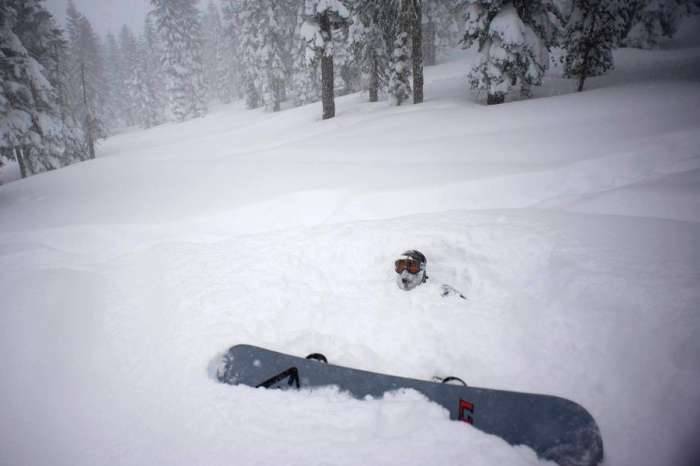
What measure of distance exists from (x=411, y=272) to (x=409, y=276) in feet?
0.24

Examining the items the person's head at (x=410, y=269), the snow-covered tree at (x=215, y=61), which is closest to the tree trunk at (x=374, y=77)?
the person's head at (x=410, y=269)

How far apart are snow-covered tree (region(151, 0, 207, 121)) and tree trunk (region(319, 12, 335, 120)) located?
110 feet

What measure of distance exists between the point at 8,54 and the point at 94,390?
2168 cm

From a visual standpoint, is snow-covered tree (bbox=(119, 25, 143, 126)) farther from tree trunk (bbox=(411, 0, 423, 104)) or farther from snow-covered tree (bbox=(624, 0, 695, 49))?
snow-covered tree (bbox=(624, 0, 695, 49))

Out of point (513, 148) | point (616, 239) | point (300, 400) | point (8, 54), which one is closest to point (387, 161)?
point (513, 148)

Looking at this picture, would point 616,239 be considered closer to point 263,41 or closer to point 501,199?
point 501,199

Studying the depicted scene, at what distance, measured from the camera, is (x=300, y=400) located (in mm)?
3467

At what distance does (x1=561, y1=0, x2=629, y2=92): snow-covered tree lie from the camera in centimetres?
1216

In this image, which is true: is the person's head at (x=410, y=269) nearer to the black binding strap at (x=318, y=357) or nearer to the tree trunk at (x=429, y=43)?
the black binding strap at (x=318, y=357)

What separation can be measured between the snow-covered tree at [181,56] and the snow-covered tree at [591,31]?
4209 centimetres

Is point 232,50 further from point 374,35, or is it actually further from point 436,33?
point 374,35

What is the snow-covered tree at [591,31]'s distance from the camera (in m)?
12.2

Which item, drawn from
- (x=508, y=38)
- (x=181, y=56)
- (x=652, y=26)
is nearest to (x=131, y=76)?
(x=181, y=56)

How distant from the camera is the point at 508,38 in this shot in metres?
11.1
